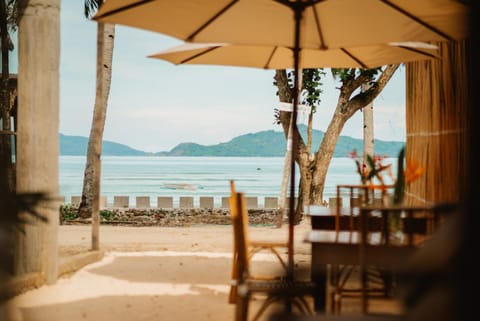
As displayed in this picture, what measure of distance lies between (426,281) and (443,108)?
5071 millimetres

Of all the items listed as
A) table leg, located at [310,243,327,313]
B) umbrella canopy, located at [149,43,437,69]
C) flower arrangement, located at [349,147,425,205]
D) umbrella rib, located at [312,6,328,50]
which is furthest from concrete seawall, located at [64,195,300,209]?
table leg, located at [310,243,327,313]

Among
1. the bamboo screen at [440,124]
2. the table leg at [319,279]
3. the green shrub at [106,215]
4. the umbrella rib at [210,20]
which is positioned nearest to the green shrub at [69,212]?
the green shrub at [106,215]

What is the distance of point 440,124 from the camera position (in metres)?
5.89

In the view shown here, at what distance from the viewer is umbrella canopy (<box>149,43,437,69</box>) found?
568cm

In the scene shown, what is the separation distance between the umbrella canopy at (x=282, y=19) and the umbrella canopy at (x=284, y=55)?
790mm

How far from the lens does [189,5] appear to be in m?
4.62

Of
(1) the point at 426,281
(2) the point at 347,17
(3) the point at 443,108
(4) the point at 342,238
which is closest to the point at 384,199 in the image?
(4) the point at 342,238

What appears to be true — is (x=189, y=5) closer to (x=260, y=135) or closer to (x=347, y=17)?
(x=347, y=17)

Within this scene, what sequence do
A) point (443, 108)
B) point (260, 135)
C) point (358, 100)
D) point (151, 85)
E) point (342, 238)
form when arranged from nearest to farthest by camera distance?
1. point (342, 238)
2. point (443, 108)
3. point (358, 100)
4. point (151, 85)
5. point (260, 135)

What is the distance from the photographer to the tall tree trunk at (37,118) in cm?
607

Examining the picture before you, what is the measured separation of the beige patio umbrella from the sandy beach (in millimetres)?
1624

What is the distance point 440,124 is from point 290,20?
199cm

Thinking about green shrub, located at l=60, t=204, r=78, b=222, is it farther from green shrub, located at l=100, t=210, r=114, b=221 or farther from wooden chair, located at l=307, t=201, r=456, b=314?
wooden chair, located at l=307, t=201, r=456, b=314

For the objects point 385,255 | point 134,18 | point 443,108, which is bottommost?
point 385,255
